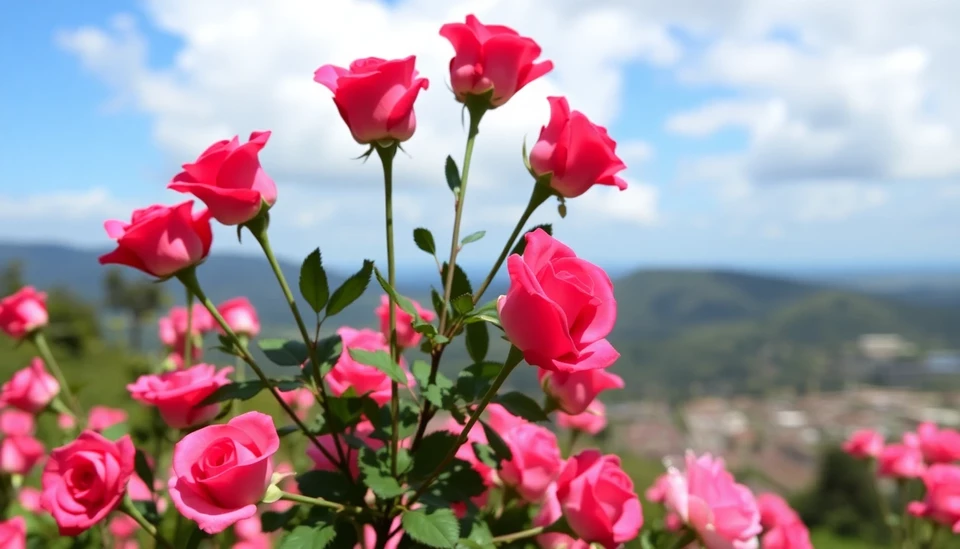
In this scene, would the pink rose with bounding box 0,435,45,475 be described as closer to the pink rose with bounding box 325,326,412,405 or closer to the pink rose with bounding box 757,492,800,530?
the pink rose with bounding box 325,326,412,405

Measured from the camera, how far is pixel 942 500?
2.38 m

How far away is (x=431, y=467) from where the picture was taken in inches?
56.7

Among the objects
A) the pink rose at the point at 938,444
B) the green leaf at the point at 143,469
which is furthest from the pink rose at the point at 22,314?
the pink rose at the point at 938,444

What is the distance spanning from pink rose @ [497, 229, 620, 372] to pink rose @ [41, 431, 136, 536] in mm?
976

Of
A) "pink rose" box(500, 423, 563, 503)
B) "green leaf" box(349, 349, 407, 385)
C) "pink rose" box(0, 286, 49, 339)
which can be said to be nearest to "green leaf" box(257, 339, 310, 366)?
"green leaf" box(349, 349, 407, 385)

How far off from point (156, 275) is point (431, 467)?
0.75 meters

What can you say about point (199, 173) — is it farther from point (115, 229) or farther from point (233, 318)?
point (233, 318)

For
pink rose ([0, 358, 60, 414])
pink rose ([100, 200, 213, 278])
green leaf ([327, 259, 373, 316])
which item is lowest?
pink rose ([0, 358, 60, 414])

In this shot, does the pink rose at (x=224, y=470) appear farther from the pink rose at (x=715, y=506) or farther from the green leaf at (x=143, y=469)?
the pink rose at (x=715, y=506)

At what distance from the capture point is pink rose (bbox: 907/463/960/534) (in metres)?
2.33

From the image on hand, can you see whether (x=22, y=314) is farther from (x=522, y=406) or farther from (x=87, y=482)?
(x=522, y=406)

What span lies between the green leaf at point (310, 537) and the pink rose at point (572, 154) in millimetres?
879

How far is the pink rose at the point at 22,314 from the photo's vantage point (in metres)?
2.46

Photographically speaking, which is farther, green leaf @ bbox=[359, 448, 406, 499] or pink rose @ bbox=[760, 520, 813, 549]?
pink rose @ bbox=[760, 520, 813, 549]
